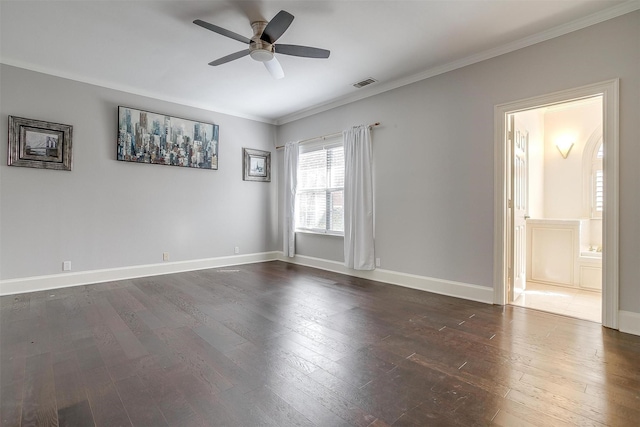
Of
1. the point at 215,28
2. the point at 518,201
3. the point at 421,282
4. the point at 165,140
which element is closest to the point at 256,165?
the point at 165,140

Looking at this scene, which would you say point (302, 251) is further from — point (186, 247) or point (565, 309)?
point (565, 309)

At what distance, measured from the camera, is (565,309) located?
3289mm

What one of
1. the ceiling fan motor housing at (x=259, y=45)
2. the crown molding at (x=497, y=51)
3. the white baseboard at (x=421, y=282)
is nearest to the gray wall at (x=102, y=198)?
the white baseboard at (x=421, y=282)

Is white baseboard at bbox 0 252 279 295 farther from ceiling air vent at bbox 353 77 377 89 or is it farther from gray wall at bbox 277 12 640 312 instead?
ceiling air vent at bbox 353 77 377 89

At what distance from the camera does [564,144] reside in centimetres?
489

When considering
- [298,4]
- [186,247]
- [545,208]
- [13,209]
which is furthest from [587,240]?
[13,209]

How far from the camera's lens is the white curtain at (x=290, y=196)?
592 centimetres

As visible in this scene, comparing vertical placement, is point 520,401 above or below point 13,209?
below

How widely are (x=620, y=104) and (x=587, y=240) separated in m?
2.80

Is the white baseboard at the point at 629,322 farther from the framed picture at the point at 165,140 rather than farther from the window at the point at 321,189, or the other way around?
the framed picture at the point at 165,140

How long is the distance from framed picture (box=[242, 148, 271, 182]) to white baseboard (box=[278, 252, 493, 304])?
2072 mm

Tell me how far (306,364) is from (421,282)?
244 cm

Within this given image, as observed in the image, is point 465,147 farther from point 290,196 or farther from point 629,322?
point 290,196

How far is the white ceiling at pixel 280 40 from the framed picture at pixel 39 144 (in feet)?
2.36
